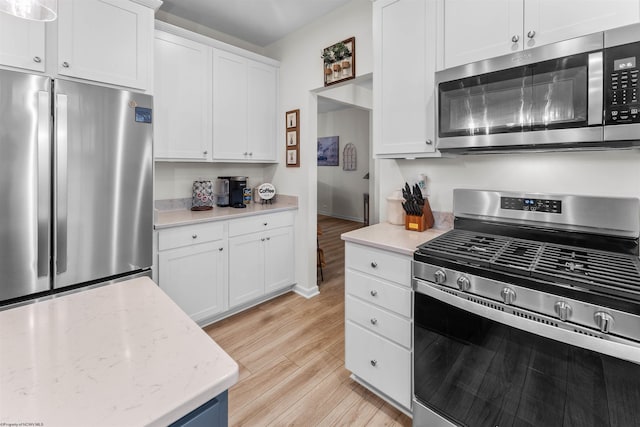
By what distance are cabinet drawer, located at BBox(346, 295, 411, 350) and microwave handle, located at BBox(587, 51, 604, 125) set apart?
1209 millimetres

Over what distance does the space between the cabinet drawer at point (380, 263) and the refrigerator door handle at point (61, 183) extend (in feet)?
5.48

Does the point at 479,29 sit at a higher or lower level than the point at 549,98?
higher

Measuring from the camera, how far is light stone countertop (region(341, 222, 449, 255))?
5.24 feet

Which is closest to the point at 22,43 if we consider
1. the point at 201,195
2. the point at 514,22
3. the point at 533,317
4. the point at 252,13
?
the point at 201,195

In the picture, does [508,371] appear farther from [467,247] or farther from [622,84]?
[622,84]

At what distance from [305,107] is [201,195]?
4.49 feet

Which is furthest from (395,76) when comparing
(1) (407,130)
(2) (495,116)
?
(2) (495,116)

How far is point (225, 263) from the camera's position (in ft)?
8.89

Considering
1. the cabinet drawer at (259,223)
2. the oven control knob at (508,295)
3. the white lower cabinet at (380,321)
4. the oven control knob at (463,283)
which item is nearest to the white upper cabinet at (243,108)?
the cabinet drawer at (259,223)

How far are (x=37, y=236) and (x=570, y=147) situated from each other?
9.18 feet

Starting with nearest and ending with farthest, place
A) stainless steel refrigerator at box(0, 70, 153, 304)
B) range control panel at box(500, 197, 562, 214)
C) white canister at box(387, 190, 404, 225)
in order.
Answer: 1. range control panel at box(500, 197, 562, 214)
2. stainless steel refrigerator at box(0, 70, 153, 304)
3. white canister at box(387, 190, 404, 225)

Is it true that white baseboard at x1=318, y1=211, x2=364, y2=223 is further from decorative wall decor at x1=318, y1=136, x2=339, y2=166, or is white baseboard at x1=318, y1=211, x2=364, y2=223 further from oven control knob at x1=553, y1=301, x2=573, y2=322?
oven control knob at x1=553, y1=301, x2=573, y2=322

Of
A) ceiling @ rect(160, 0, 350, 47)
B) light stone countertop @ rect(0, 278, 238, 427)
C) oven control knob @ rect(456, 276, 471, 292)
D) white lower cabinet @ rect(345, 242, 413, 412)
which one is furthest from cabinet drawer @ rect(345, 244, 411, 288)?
ceiling @ rect(160, 0, 350, 47)

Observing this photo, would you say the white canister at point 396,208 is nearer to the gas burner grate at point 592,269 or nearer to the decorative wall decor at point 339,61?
the gas burner grate at point 592,269
